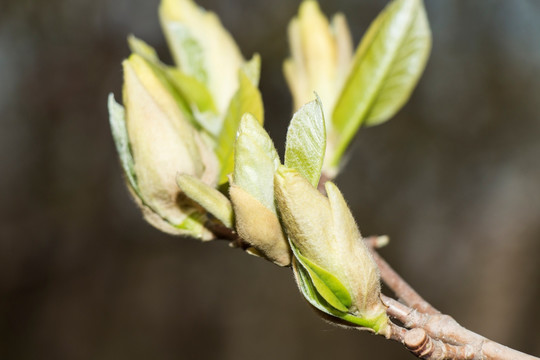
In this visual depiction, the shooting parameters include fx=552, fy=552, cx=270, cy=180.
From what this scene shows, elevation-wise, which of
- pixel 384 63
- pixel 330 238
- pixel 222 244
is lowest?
pixel 222 244

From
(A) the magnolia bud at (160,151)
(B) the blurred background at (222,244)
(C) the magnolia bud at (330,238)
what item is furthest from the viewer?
(B) the blurred background at (222,244)

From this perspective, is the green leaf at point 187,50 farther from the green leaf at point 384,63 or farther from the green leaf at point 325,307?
the green leaf at point 325,307

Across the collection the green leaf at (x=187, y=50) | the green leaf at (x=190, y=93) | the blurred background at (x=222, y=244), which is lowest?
the blurred background at (x=222, y=244)

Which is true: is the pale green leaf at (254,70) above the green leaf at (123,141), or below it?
above

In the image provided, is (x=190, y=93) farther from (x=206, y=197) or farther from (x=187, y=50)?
(x=206, y=197)

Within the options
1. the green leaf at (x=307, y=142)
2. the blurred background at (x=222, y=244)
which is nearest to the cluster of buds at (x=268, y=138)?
the green leaf at (x=307, y=142)

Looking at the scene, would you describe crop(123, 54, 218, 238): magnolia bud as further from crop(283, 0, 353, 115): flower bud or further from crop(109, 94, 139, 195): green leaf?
crop(283, 0, 353, 115): flower bud

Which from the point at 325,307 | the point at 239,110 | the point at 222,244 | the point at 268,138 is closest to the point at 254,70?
the point at 239,110
